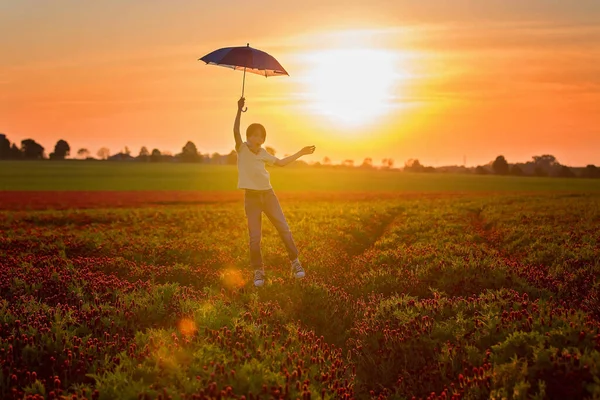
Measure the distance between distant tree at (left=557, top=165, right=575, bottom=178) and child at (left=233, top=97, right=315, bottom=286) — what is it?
10999 cm

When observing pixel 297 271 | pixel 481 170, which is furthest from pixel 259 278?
pixel 481 170

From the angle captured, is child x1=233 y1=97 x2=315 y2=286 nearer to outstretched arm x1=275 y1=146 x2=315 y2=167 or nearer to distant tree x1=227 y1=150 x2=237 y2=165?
outstretched arm x1=275 y1=146 x2=315 y2=167

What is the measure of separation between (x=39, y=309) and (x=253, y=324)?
309 cm

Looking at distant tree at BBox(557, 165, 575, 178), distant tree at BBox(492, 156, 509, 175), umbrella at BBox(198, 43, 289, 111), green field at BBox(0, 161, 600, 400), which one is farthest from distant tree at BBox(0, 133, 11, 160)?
umbrella at BBox(198, 43, 289, 111)

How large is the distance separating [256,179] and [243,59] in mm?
2324

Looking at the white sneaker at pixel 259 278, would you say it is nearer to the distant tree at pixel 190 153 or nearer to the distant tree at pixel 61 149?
the distant tree at pixel 190 153

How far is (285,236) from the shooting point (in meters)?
10.8

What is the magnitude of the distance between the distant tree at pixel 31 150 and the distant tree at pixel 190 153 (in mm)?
32148

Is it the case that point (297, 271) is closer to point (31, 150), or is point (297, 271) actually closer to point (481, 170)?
point (481, 170)

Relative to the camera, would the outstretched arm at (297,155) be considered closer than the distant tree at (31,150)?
Yes

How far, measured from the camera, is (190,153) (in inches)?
5285

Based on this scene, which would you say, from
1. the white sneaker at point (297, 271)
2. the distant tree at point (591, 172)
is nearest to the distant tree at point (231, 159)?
the distant tree at point (591, 172)

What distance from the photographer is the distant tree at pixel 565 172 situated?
108 meters

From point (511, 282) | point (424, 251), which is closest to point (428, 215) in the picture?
point (424, 251)
